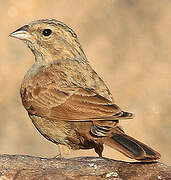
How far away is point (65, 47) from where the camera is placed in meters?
9.56

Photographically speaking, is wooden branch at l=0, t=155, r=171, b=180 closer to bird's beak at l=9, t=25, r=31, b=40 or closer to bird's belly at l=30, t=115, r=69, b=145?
bird's belly at l=30, t=115, r=69, b=145

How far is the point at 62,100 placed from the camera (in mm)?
8766

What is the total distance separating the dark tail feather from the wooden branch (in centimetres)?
14

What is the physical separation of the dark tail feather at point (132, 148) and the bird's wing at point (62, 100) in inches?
9.2

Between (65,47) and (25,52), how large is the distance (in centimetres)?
580

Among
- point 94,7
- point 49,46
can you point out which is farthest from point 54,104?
point 94,7

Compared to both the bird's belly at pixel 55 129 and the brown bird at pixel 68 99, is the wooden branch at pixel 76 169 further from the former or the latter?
the bird's belly at pixel 55 129

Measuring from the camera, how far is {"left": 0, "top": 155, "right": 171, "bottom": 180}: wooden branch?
25.1 feet

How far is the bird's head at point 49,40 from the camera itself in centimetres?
945

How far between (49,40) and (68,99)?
107 cm

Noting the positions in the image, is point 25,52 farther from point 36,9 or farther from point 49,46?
point 49,46

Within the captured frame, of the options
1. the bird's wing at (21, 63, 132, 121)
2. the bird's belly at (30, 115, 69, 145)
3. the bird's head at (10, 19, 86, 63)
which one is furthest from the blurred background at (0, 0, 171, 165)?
the bird's belly at (30, 115, 69, 145)

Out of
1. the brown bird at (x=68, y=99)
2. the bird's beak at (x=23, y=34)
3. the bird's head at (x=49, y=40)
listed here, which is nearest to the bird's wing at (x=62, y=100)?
the brown bird at (x=68, y=99)

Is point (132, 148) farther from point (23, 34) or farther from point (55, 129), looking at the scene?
point (23, 34)
